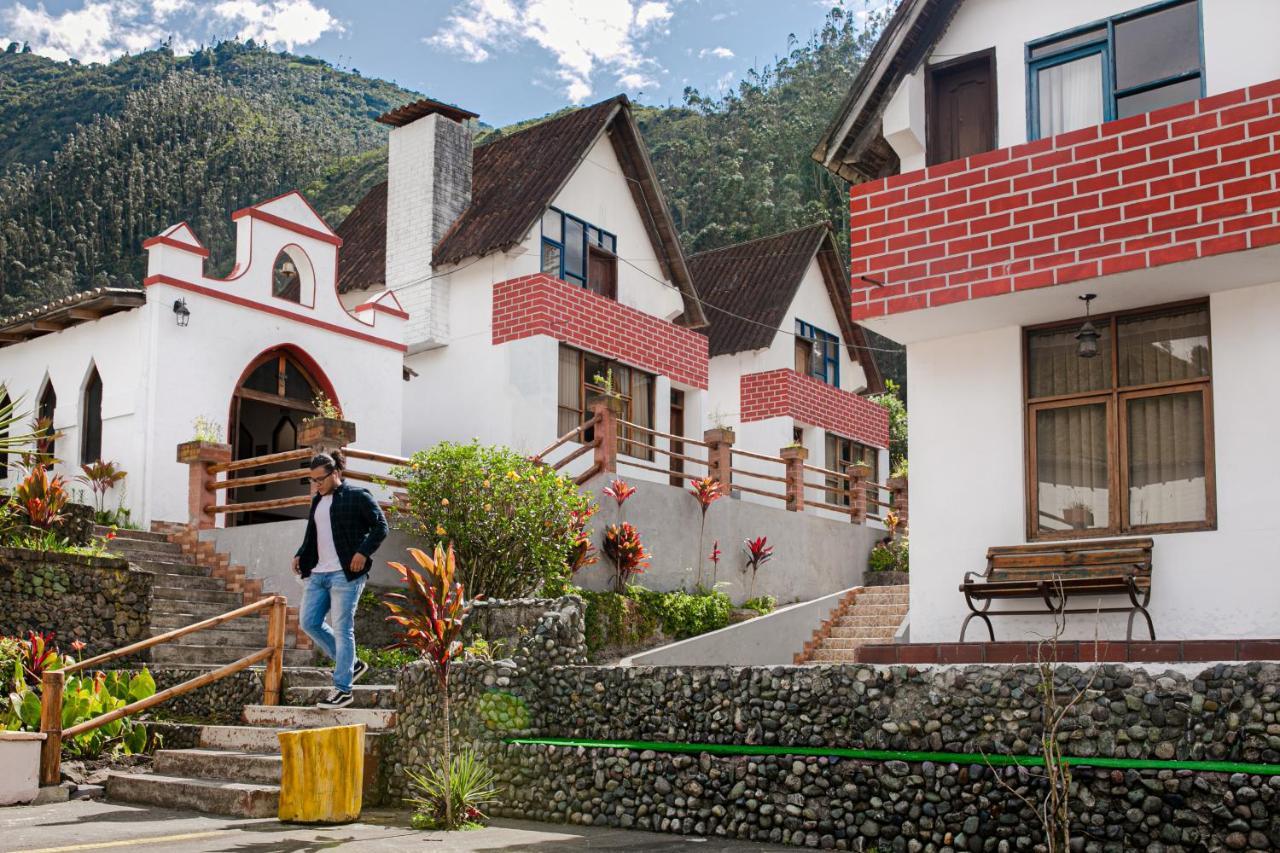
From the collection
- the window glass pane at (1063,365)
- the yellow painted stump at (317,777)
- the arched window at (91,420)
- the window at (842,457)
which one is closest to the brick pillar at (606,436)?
the arched window at (91,420)

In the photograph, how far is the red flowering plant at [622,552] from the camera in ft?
62.2

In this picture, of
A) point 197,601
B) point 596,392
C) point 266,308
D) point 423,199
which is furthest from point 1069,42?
point 423,199

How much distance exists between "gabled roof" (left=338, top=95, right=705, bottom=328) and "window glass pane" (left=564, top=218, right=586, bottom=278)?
101 centimetres

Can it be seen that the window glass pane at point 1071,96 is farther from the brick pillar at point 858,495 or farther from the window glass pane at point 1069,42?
the brick pillar at point 858,495

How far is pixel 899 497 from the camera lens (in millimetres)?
26406

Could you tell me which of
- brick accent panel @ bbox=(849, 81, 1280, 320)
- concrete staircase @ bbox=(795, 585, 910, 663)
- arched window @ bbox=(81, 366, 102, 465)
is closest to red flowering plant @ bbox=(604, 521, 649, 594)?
concrete staircase @ bbox=(795, 585, 910, 663)

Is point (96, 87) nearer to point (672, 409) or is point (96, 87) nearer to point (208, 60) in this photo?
point (208, 60)

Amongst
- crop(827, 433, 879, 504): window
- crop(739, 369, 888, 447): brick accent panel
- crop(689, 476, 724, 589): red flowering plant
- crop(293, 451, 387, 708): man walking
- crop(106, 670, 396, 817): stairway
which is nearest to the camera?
crop(106, 670, 396, 817): stairway

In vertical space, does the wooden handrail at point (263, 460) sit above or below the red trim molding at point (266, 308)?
below

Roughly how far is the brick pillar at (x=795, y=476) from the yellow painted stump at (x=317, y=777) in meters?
15.3

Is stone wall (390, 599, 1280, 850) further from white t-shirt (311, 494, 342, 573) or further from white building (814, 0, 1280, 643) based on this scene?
white building (814, 0, 1280, 643)

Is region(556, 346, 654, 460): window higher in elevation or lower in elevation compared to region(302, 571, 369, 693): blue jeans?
higher

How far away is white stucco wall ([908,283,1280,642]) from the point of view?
10805 millimetres

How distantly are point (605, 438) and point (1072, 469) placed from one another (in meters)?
9.56
